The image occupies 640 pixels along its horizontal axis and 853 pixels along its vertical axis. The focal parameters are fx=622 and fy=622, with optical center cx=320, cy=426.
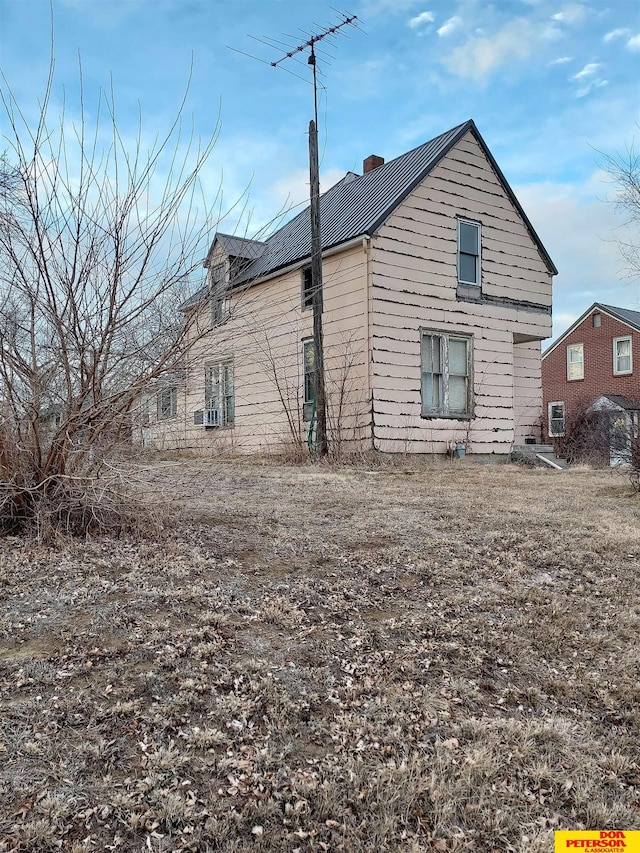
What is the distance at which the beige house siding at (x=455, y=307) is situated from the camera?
35.4ft

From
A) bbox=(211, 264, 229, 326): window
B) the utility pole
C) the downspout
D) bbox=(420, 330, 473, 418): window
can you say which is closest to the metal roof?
the downspout

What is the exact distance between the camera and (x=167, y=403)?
4137 mm

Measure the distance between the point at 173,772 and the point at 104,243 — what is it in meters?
2.97

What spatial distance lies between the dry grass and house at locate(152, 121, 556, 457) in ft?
20.3

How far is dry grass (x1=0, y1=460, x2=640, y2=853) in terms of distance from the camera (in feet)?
5.72

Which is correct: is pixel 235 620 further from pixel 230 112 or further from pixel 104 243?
pixel 230 112

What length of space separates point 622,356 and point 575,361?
192 cm

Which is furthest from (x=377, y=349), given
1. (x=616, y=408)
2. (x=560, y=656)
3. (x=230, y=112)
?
(x=616, y=408)

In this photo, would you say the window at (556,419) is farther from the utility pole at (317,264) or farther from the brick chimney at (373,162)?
the utility pole at (317,264)

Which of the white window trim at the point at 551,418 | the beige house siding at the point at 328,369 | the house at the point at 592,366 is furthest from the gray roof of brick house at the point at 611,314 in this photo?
the beige house siding at the point at 328,369

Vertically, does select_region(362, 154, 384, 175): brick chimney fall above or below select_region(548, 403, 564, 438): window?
above

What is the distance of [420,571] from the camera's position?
3.71 m

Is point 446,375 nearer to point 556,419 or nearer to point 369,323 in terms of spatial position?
point 369,323

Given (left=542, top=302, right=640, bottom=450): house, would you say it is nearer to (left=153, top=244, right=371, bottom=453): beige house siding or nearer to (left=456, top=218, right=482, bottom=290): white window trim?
(left=456, top=218, right=482, bottom=290): white window trim
